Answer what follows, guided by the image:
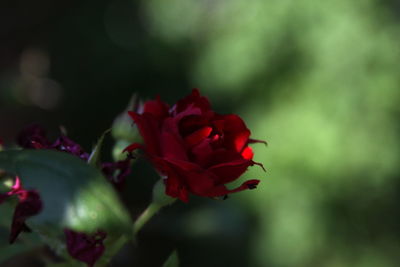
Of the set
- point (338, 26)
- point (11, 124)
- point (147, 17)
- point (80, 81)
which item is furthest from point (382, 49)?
point (11, 124)

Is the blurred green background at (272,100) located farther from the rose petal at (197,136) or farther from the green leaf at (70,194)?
the green leaf at (70,194)

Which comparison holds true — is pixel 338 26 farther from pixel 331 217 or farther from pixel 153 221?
pixel 153 221

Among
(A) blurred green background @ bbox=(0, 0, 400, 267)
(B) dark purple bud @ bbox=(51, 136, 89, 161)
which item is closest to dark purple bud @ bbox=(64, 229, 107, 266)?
(B) dark purple bud @ bbox=(51, 136, 89, 161)

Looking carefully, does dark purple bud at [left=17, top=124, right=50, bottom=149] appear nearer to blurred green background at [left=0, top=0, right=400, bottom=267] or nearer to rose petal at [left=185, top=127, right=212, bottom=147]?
rose petal at [left=185, top=127, right=212, bottom=147]

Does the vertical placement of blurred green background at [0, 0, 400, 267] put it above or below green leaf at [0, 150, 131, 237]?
below

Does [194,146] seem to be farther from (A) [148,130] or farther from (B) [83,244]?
(B) [83,244]

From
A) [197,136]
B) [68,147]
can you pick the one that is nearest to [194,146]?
[197,136]
